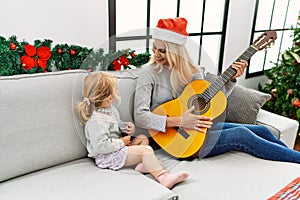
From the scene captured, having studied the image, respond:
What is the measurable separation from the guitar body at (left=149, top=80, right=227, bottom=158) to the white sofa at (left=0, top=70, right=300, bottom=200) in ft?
0.23

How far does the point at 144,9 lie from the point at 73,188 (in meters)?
1.43

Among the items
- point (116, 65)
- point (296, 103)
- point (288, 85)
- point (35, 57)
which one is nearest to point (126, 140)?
point (116, 65)

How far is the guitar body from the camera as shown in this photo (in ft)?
4.48

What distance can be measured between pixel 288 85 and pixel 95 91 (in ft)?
7.06

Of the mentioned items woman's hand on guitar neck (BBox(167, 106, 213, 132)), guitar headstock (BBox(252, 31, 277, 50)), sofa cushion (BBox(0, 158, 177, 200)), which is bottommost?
sofa cushion (BBox(0, 158, 177, 200))

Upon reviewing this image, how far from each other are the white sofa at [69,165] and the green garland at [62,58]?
99 millimetres

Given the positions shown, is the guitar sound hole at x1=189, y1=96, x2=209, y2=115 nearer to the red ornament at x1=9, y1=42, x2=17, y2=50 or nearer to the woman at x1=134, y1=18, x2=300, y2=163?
the woman at x1=134, y1=18, x2=300, y2=163

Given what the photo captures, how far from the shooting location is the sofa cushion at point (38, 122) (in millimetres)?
1211

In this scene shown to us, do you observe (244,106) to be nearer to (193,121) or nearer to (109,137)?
(193,121)

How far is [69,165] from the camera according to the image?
53.2 inches

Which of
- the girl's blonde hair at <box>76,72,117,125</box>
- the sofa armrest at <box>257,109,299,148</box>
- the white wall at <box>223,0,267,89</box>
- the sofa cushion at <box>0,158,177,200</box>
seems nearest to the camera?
the sofa cushion at <box>0,158,177,200</box>

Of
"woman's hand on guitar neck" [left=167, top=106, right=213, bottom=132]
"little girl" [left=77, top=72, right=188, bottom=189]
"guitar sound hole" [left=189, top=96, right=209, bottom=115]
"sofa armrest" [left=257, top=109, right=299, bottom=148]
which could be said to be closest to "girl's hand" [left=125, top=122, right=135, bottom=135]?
"little girl" [left=77, top=72, right=188, bottom=189]

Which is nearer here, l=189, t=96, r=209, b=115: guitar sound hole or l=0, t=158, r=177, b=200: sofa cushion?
l=0, t=158, r=177, b=200: sofa cushion

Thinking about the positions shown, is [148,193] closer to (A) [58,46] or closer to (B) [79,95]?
(B) [79,95]
